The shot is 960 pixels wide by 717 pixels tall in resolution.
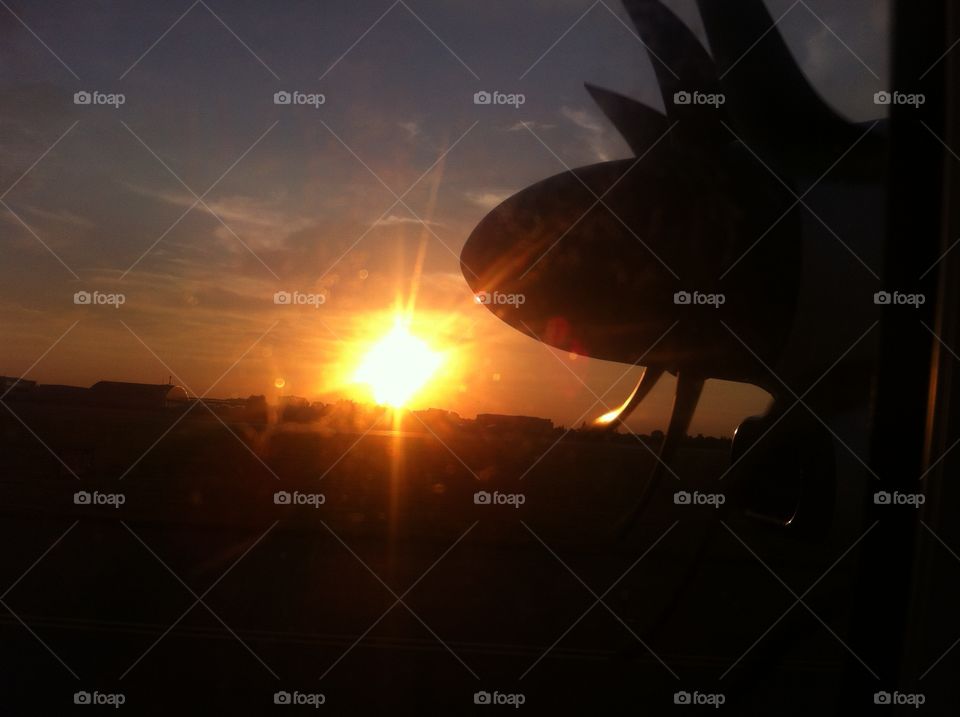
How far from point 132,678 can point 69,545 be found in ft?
6.56

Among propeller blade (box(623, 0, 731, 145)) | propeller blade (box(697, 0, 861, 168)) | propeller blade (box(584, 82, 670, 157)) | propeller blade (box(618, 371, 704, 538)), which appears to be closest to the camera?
propeller blade (box(697, 0, 861, 168))

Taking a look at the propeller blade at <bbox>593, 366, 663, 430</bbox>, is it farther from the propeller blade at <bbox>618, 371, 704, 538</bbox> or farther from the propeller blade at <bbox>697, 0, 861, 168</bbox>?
the propeller blade at <bbox>697, 0, 861, 168</bbox>

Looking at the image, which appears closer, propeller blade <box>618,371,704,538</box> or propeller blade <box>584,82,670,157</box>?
propeller blade <box>584,82,670,157</box>

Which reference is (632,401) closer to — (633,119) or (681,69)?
(633,119)

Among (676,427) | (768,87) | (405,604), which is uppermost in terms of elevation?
(768,87)

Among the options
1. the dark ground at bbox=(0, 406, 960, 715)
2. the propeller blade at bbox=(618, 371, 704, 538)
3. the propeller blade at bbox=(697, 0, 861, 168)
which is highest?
the propeller blade at bbox=(697, 0, 861, 168)

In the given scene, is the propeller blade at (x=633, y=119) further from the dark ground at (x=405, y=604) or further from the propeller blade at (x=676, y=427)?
the dark ground at (x=405, y=604)

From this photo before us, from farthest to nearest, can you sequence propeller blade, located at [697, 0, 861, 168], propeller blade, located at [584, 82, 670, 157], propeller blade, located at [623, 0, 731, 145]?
propeller blade, located at [584, 82, 670, 157]
propeller blade, located at [623, 0, 731, 145]
propeller blade, located at [697, 0, 861, 168]

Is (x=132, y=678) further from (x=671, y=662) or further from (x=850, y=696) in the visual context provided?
(x=850, y=696)

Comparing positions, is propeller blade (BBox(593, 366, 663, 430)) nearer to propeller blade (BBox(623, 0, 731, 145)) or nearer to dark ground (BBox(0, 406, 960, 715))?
dark ground (BBox(0, 406, 960, 715))

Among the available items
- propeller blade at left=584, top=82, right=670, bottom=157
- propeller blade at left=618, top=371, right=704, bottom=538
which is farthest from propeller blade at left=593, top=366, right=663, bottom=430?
propeller blade at left=584, top=82, right=670, bottom=157

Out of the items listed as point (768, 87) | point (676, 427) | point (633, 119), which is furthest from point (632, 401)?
point (768, 87)

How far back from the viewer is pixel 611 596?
362 centimetres

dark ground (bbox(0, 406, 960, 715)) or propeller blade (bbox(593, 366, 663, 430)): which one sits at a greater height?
propeller blade (bbox(593, 366, 663, 430))
